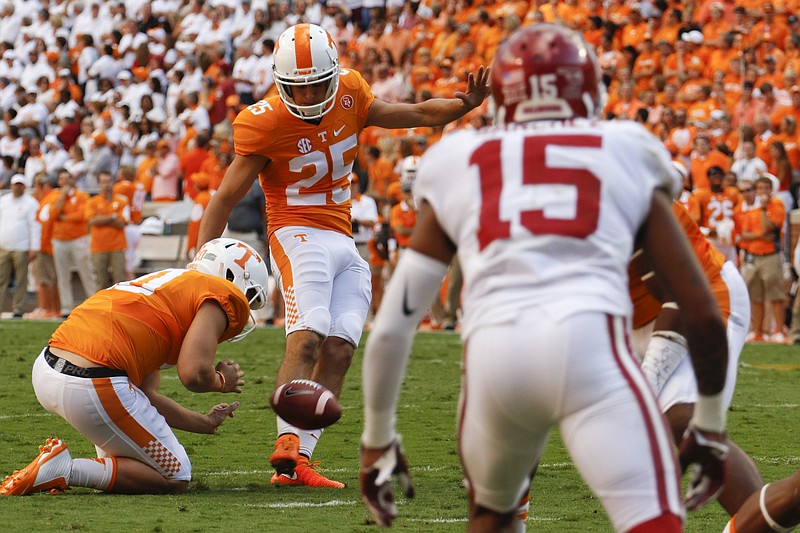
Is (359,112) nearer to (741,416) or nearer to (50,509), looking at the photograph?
(50,509)

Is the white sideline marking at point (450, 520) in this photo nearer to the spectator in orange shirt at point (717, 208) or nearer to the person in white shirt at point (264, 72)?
the spectator in orange shirt at point (717, 208)

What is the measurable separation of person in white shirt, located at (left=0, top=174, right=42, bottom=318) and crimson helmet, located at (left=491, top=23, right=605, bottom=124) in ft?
45.5

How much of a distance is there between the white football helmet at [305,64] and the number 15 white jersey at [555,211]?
10.7 feet

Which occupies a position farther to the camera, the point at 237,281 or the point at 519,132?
the point at 237,281

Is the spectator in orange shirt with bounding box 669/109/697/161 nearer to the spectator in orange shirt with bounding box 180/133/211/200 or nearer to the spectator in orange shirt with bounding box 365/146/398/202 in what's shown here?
the spectator in orange shirt with bounding box 365/146/398/202

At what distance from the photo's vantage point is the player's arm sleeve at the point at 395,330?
9.56 feet

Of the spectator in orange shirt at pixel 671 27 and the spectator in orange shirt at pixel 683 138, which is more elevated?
the spectator in orange shirt at pixel 671 27

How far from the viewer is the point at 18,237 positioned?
1605 centimetres

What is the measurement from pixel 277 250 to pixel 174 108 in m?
13.6

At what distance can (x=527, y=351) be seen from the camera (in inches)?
106

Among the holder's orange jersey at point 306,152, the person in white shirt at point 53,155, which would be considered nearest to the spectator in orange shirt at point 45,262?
the person in white shirt at point 53,155

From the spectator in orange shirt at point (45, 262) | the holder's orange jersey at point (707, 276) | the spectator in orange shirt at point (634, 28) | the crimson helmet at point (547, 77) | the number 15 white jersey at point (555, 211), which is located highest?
the crimson helmet at point (547, 77)

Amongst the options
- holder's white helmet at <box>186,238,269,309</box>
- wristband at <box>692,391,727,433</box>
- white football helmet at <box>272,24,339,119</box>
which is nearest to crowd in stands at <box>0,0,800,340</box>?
white football helmet at <box>272,24,339,119</box>

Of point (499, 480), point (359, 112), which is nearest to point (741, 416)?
point (359, 112)
